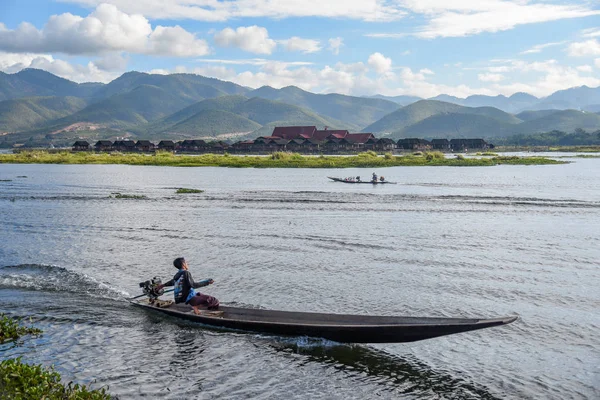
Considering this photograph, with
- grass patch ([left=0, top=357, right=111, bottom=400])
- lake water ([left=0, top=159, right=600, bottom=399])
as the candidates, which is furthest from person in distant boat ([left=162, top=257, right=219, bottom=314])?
grass patch ([left=0, top=357, right=111, bottom=400])

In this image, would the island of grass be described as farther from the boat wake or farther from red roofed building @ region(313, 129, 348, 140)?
red roofed building @ region(313, 129, 348, 140)

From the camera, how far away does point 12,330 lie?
15.0 meters

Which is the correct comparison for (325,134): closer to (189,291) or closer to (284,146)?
(284,146)

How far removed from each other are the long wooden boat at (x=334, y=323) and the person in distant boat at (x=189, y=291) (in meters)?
0.26

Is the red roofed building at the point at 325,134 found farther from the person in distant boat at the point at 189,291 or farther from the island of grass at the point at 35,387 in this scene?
the island of grass at the point at 35,387

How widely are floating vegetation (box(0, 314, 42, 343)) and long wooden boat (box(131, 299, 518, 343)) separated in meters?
3.50

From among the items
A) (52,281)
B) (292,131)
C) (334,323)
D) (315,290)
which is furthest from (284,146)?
(334,323)

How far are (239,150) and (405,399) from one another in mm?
142498

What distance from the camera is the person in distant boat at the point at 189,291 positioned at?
16.2 m

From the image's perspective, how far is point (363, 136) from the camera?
502 feet

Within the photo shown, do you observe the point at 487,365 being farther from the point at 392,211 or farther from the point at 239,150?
the point at 239,150

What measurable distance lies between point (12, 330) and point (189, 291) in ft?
16.9

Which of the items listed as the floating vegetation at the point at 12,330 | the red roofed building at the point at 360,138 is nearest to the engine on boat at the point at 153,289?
the floating vegetation at the point at 12,330

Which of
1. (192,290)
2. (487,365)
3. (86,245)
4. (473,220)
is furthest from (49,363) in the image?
(473,220)
